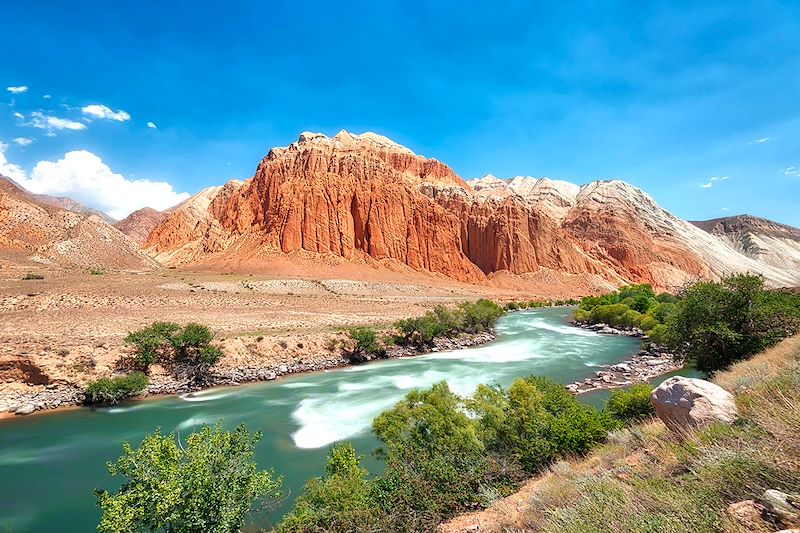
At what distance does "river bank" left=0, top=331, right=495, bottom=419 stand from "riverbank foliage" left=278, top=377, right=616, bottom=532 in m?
18.1

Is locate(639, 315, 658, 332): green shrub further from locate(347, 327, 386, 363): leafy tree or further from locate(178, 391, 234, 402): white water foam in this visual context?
locate(178, 391, 234, 402): white water foam

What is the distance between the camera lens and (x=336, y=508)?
31.4 feet

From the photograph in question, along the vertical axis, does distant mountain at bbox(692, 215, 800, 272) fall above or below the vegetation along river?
above

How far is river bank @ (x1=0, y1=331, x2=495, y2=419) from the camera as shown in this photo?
2241 cm

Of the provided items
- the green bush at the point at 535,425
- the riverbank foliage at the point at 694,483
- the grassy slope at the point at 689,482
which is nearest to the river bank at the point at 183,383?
the green bush at the point at 535,425

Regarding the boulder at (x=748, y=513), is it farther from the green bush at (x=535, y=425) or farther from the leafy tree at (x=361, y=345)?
the leafy tree at (x=361, y=345)

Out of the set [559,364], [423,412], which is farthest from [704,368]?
[423,412]

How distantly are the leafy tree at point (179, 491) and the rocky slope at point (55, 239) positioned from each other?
210 ft

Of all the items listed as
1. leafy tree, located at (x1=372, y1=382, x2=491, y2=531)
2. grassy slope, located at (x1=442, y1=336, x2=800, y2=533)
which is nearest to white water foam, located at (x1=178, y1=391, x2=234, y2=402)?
leafy tree, located at (x1=372, y1=382, x2=491, y2=531)

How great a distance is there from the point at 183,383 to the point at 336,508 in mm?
22427

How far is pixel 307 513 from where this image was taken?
31.4 ft

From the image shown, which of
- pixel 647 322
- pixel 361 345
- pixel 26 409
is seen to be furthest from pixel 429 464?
pixel 647 322

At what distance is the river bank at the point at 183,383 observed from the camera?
22.4 metres

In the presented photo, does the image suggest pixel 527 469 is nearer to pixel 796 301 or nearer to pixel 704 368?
pixel 704 368
